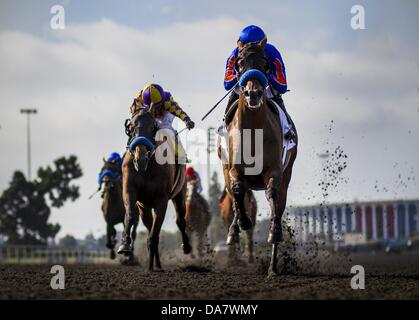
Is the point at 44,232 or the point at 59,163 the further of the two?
the point at 59,163

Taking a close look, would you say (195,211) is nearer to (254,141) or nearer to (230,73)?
(230,73)

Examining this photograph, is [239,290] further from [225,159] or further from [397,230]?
[397,230]

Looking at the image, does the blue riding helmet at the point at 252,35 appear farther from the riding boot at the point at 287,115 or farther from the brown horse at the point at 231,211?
the brown horse at the point at 231,211

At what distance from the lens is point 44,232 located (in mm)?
43281

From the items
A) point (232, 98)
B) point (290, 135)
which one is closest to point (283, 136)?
point (290, 135)

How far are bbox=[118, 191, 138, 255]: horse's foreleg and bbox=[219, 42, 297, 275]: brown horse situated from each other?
156 cm

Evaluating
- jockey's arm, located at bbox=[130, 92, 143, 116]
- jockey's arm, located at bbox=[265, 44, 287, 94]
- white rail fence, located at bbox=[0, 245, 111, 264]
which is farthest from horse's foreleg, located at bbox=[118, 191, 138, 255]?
white rail fence, located at bbox=[0, 245, 111, 264]

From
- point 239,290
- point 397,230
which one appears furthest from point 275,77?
point 397,230

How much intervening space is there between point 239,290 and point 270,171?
2.46 m

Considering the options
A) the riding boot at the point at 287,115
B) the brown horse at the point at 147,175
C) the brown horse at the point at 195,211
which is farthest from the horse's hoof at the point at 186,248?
the brown horse at the point at 195,211

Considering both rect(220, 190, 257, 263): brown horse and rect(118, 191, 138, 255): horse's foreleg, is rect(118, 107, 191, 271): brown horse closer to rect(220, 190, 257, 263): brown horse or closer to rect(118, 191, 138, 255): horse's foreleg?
rect(118, 191, 138, 255): horse's foreleg

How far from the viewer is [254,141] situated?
36.2 feet
